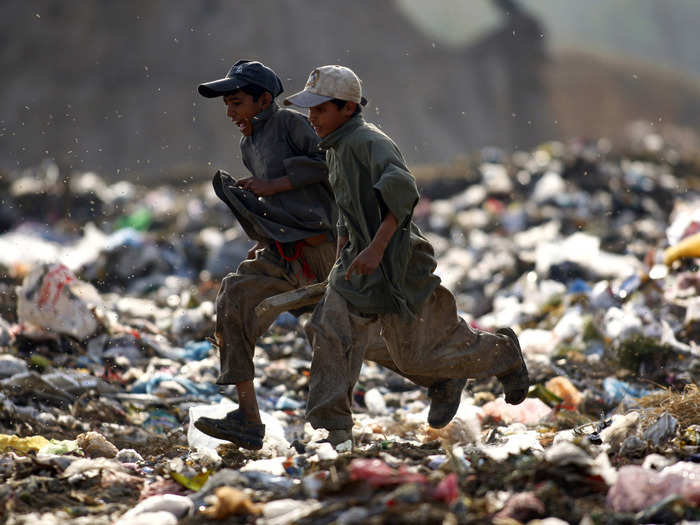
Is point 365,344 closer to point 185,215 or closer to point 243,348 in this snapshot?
point 243,348

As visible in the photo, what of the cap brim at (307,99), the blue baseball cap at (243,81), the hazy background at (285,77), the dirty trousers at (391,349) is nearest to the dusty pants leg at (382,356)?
the dirty trousers at (391,349)

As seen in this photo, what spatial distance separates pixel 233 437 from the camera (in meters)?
3.70

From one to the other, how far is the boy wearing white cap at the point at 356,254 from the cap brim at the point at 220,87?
0.40m

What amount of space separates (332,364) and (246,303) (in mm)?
564

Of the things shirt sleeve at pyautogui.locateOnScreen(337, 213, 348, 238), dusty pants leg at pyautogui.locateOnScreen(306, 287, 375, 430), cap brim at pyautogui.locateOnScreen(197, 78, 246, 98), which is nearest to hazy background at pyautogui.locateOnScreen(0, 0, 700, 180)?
cap brim at pyautogui.locateOnScreen(197, 78, 246, 98)

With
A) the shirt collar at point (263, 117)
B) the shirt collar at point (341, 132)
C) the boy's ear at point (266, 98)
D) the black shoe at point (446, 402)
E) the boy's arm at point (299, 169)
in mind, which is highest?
the boy's ear at point (266, 98)

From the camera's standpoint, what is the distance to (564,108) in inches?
1484

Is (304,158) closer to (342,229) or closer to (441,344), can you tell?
(342,229)

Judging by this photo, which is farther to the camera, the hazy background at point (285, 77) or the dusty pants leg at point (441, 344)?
the hazy background at point (285, 77)

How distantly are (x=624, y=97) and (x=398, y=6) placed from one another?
33.7 feet

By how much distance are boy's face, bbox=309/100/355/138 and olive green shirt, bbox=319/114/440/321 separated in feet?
0.08

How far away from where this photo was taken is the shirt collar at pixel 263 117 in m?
3.93

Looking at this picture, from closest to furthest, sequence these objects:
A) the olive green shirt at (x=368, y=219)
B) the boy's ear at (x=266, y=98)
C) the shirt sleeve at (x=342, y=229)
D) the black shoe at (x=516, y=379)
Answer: the olive green shirt at (x=368, y=219)
the shirt sleeve at (x=342, y=229)
the boy's ear at (x=266, y=98)
the black shoe at (x=516, y=379)

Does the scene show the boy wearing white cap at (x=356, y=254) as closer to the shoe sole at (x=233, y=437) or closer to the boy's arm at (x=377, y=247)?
the boy's arm at (x=377, y=247)
